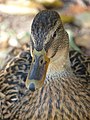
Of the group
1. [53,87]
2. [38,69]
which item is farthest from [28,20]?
[38,69]

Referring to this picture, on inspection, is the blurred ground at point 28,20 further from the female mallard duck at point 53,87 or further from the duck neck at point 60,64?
the duck neck at point 60,64

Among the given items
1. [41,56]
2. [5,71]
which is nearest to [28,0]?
[5,71]

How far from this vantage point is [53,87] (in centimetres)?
295

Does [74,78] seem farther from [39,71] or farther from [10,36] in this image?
[10,36]

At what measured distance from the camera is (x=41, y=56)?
2613mm

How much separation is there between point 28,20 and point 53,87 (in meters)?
1.90

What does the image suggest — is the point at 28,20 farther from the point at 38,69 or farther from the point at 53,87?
the point at 38,69

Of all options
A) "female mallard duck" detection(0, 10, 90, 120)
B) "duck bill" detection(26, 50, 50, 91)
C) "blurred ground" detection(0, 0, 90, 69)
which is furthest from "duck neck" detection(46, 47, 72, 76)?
"blurred ground" detection(0, 0, 90, 69)

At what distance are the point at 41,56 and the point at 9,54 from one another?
5.31 ft

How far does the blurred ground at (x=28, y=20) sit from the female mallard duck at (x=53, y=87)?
4.17 feet

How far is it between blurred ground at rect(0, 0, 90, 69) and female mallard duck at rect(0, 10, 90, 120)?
1271 mm

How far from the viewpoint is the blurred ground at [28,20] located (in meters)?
4.36

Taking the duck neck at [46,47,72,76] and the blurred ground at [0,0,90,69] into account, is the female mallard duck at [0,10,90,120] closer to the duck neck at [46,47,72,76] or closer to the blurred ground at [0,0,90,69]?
the duck neck at [46,47,72,76]

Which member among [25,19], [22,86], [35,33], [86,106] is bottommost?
[86,106]
